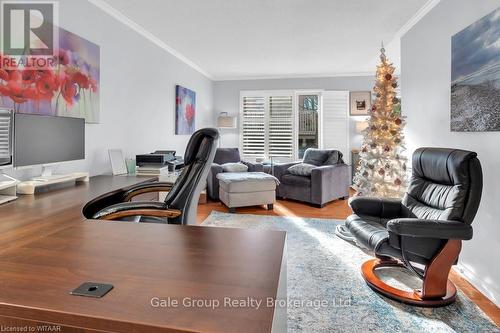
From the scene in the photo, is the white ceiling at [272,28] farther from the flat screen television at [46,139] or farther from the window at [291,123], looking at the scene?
the flat screen television at [46,139]

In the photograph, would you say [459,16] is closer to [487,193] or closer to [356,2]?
[356,2]

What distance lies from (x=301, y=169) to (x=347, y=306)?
10.4ft

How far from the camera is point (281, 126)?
21.7 ft

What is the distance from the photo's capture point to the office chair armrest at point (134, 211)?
164 centimetres

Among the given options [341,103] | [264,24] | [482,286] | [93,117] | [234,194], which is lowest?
[482,286]

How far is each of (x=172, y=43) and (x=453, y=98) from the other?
3.53m

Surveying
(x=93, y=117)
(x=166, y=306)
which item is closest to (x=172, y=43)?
(x=93, y=117)

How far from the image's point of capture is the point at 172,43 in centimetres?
430

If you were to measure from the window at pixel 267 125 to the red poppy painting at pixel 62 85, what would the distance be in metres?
4.05

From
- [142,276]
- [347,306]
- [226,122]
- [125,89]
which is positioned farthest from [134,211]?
[226,122]

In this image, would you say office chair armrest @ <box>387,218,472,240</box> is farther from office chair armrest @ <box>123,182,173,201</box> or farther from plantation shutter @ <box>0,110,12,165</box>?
plantation shutter @ <box>0,110,12,165</box>

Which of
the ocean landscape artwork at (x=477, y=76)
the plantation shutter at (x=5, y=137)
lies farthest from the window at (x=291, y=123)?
the plantation shutter at (x=5, y=137)

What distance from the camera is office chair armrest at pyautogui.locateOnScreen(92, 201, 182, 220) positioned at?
164 cm

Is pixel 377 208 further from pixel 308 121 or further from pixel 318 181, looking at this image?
pixel 308 121
